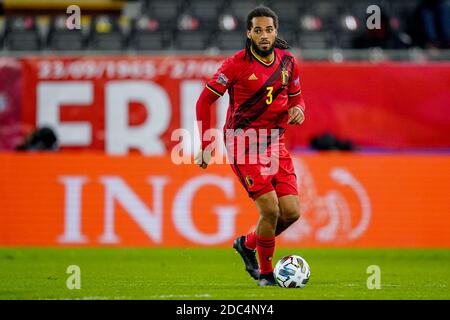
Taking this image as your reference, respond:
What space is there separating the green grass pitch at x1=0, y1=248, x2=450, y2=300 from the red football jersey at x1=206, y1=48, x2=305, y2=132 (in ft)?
4.88

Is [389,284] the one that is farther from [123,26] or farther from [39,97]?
[123,26]

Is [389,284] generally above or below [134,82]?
below

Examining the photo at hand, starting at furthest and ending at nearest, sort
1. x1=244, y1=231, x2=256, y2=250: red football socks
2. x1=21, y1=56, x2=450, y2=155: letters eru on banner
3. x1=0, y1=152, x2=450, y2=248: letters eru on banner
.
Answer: x1=21, y1=56, x2=450, y2=155: letters eru on banner → x1=0, y1=152, x2=450, y2=248: letters eru on banner → x1=244, y1=231, x2=256, y2=250: red football socks

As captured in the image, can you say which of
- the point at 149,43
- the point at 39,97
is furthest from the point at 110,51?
the point at 39,97

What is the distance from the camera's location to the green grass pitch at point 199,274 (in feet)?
27.9

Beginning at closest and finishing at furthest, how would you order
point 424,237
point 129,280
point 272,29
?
point 272,29 < point 129,280 < point 424,237

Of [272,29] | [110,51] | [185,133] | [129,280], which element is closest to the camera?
[272,29]

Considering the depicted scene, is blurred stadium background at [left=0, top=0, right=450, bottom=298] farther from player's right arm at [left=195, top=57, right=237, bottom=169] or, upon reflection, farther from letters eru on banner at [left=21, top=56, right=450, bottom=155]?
player's right arm at [left=195, top=57, right=237, bottom=169]

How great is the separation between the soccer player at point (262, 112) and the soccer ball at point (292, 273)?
19 cm

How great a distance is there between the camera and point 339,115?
56.0 ft

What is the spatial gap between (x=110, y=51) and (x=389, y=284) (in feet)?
32.1

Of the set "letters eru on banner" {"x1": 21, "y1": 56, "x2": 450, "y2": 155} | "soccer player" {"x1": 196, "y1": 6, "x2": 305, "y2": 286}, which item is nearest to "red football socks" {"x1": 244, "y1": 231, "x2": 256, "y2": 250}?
"soccer player" {"x1": 196, "y1": 6, "x2": 305, "y2": 286}

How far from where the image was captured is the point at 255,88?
9133 mm

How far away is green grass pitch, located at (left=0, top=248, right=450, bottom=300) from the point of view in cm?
851
